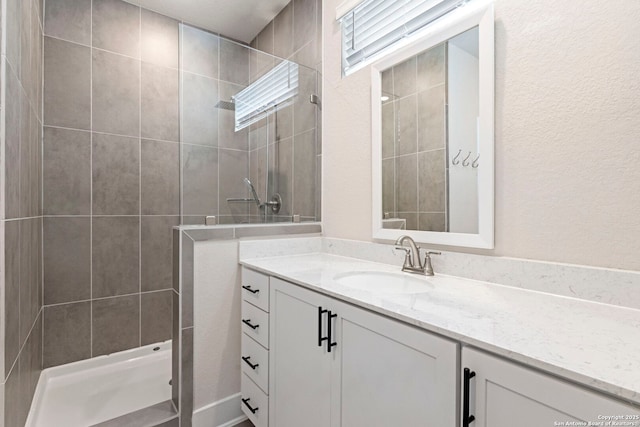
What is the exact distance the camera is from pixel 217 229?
5.16 feet

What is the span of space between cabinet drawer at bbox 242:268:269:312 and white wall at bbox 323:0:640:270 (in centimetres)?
95

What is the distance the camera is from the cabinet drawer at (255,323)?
1.39m

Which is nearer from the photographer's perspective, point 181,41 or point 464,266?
point 464,266

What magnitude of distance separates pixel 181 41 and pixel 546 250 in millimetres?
2084

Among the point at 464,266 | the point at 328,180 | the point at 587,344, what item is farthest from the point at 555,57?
the point at 328,180

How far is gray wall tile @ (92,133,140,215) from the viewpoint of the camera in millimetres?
2146

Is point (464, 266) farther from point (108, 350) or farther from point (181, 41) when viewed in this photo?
point (108, 350)

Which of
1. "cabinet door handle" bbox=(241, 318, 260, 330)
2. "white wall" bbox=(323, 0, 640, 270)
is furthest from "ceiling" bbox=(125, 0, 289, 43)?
"cabinet door handle" bbox=(241, 318, 260, 330)

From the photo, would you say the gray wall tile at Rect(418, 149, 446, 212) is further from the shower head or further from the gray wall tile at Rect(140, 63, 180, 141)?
the gray wall tile at Rect(140, 63, 180, 141)

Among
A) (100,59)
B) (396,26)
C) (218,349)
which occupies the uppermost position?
(100,59)

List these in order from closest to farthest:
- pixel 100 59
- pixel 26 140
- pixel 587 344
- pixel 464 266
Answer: pixel 587 344 < pixel 464 266 < pixel 26 140 < pixel 100 59

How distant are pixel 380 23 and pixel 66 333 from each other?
2724 millimetres

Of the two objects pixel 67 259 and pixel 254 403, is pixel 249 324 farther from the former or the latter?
pixel 67 259

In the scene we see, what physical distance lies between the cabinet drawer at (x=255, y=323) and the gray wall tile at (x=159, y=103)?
4.89 feet
